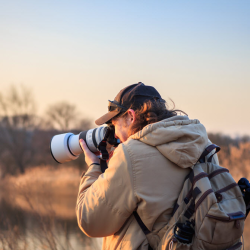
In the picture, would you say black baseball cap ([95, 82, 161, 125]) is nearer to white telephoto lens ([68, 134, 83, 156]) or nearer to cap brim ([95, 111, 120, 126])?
cap brim ([95, 111, 120, 126])

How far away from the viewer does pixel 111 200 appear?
1.06m

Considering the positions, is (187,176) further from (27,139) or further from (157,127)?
(27,139)

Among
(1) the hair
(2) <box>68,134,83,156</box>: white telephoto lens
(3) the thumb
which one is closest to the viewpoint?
(1) the hair

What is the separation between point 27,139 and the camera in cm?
1297

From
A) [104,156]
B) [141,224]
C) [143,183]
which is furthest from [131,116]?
[141,224]

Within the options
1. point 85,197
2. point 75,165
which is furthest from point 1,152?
point 85,197

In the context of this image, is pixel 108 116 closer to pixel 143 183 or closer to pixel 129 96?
pixel 129 96

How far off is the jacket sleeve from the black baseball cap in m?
0.27

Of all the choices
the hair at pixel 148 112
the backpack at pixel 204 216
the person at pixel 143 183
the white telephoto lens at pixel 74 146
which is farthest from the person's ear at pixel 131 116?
the white telephoto lens at pixel 74 146

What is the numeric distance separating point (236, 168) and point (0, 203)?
17.7ft

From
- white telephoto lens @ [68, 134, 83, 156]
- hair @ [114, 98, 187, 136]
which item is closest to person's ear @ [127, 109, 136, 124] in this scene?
hair @ [114, 98, 187, 136]

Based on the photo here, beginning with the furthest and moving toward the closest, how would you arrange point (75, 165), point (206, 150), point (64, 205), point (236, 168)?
1. point (75, 165)
2. point (64, 205)
3. point (236, 168)
4. point (206, 150)

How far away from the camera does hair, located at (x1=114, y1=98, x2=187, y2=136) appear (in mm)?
1219

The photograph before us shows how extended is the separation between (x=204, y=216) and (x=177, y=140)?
282mm
